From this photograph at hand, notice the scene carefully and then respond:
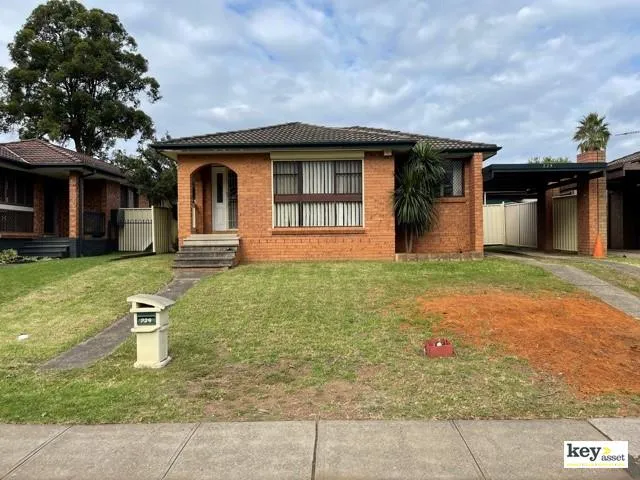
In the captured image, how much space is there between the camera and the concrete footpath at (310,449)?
13.4 feet

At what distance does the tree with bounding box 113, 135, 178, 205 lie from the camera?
70.6ft

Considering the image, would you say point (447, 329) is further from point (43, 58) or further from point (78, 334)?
point (43, 58)

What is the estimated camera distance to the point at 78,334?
8.48 meters

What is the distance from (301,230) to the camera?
15.4 metres

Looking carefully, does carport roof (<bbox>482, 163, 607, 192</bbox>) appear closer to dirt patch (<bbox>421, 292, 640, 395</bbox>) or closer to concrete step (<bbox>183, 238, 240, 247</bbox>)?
dirt patch (<bbox>421, 292, 640, 395</bbox>)

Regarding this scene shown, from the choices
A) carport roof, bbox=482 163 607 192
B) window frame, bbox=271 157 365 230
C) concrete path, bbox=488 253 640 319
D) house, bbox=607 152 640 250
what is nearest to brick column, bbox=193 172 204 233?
window frame, bbox=271 157 365 230

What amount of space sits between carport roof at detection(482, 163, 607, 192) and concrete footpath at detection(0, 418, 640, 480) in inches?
501

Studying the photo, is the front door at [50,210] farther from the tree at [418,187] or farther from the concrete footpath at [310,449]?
the concrete footpath at [310,449]


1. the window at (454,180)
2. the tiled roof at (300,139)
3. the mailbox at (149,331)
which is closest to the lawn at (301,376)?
the mailbox at (149,331)

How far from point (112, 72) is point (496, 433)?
32227mm

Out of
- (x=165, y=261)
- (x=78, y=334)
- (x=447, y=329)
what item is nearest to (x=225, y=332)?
(x=78, y=334)

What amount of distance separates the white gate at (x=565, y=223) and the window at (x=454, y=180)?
4776 mm

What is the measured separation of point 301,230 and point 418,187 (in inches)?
143

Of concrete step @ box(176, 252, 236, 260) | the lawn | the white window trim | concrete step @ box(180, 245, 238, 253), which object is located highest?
the white window trim
